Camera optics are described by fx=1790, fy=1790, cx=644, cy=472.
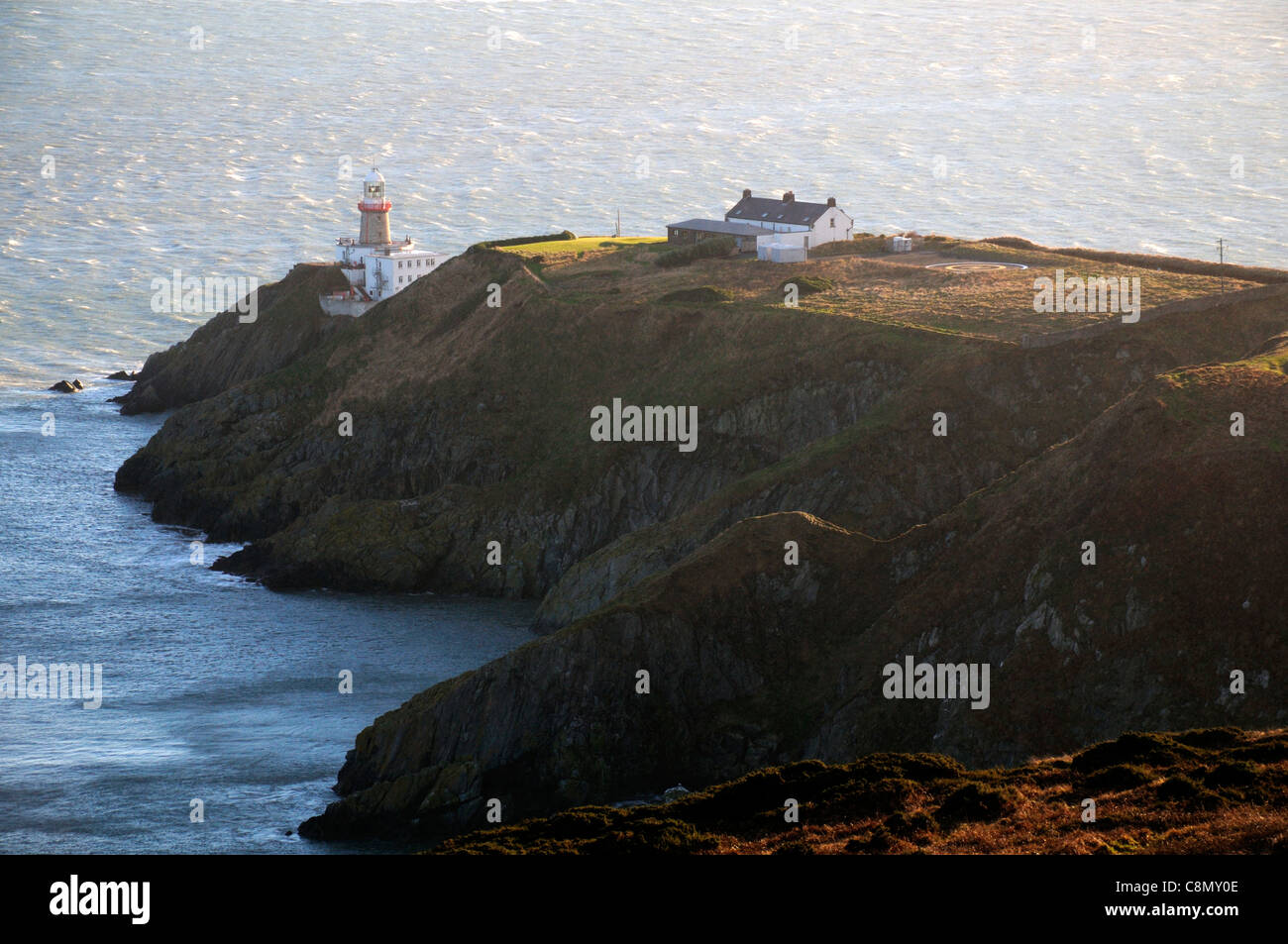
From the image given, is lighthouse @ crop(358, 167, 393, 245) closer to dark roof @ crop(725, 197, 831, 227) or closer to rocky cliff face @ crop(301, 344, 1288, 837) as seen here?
dark roof @ crop(725, 197, 831, 227)

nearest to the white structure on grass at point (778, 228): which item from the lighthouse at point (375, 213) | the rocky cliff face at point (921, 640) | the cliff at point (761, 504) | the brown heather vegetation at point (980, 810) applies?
the cliff at point (761, 504)

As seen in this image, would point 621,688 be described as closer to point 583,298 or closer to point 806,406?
point 806,406

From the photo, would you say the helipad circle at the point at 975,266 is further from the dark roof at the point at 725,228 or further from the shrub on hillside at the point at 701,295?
the shrub on hillside at the point at 701,295

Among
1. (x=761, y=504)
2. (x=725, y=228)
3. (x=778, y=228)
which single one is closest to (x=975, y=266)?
(x=778, y=228)

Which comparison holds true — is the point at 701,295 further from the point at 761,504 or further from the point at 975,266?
the point at 761,504

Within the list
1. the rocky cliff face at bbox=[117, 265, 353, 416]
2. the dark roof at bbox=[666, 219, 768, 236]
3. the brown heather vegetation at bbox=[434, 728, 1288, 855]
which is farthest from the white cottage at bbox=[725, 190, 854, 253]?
the brown heather vegetation at bbox=[434, 728, 1288, 855]
